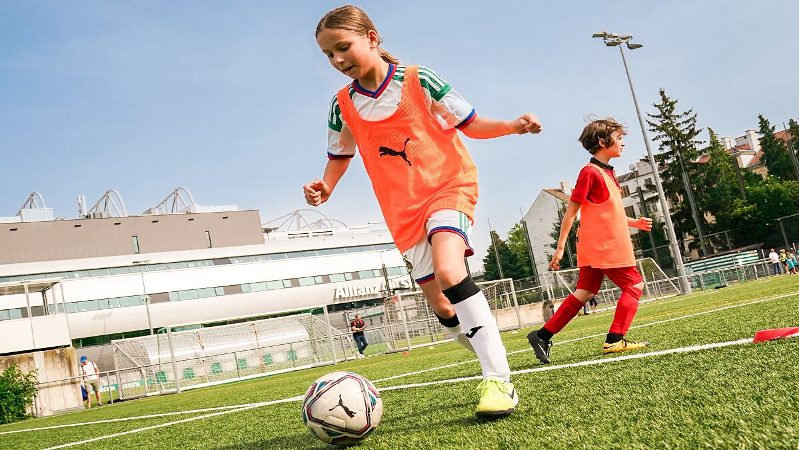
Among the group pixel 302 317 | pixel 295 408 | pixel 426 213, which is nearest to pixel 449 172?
pixel 426 213

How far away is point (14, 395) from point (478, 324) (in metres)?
17.8

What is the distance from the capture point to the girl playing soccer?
123 inches

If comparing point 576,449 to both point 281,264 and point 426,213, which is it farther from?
point 281,264

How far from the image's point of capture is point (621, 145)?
17.8ft

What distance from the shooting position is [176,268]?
2328 inches

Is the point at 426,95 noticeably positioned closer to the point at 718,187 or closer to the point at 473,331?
the point at 473,331

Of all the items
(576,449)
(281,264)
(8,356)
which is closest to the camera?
(576,449)

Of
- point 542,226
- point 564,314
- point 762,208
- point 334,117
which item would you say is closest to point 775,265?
point 542,226

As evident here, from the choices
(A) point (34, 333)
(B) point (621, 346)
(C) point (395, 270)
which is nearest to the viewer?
(B) point (621, 346)

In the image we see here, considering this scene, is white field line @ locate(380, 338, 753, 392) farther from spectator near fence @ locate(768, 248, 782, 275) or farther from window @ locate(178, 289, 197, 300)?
window @ locate(178, 289, 197, 300)

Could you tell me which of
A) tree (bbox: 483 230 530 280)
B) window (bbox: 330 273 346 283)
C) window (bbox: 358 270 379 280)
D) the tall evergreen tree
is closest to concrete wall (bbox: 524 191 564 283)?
tree (bbox: 483 230 530 280)

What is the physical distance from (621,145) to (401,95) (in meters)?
2.64

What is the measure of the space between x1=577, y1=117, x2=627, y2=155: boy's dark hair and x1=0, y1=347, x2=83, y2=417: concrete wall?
58.2ft

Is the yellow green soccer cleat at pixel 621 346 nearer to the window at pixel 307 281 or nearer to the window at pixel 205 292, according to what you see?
the window at pixel 205 292
